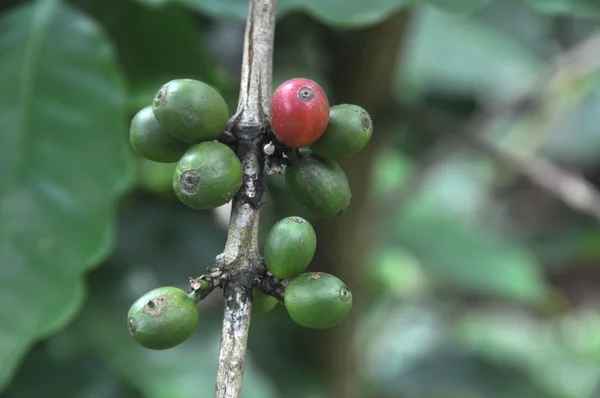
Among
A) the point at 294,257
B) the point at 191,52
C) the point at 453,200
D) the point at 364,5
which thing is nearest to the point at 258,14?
the point at 294,257

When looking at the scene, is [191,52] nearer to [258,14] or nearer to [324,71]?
[324,71]

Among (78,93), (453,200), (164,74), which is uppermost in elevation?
(453,200)

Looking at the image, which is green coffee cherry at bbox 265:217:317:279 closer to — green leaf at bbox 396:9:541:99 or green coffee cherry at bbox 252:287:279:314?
green coffee cherry at bbox 252:287:279:314

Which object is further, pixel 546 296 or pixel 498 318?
pixel 498 318

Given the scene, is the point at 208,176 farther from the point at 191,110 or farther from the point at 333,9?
the point at 333,9

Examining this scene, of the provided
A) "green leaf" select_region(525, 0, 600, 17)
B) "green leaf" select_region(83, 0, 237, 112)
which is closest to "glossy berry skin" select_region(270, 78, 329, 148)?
"green leaf" select_region(525, 0, 600, 17)

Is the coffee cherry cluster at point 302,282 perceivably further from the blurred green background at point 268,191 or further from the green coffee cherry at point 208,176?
the blurred green background at point 268,191

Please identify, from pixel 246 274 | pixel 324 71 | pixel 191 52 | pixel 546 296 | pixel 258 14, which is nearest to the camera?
pixel 246 274
